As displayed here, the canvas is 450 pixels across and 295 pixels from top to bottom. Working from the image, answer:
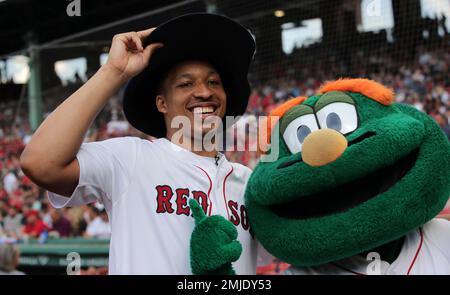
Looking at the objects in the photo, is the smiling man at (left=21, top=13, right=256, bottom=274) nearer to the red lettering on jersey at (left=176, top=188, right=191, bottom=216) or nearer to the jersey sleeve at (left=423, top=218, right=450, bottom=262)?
the red lettering on jersey at (left=176, top=188, right=191, bottom=216)

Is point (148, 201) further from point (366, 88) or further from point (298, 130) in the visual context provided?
point (366, 88)

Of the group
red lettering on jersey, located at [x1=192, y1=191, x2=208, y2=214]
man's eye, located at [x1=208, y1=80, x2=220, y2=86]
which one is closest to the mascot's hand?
red lettering on jersey, located at [x1=192, y1=191, x2=208, y2=214]

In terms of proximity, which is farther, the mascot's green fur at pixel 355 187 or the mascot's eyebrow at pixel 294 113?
the mascot's eyebrow at pixel 294 113

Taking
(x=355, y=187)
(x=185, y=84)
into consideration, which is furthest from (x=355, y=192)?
(x=185, y=84)

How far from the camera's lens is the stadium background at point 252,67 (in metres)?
6.75

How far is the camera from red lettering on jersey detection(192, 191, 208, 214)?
58.3 inches

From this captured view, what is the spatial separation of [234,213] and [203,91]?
36 centimetres

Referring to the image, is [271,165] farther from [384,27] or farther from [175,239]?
[384,27]

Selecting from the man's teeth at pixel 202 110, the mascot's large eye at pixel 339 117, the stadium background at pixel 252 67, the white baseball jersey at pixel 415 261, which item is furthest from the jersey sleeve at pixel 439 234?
the stadium background at pixel 252 67

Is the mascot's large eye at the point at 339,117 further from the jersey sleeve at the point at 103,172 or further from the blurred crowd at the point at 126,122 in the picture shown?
the blurred crowd at the point at 126,122

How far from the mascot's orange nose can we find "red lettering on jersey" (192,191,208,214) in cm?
30

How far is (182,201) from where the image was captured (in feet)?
4.83

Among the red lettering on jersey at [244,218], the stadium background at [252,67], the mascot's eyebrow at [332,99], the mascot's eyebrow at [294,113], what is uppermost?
the stadium background at [252,67]

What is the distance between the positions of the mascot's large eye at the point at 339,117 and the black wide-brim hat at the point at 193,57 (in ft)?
1.22
